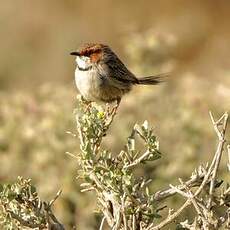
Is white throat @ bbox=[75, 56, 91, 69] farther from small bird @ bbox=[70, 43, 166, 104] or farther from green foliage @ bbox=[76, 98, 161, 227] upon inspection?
green foliage @ bbox=[76, 98, 161, 227]

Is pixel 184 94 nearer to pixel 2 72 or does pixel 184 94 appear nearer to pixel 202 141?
pixel 202 141

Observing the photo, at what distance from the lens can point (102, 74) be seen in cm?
585

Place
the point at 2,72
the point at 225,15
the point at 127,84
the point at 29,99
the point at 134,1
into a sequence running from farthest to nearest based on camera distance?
the point at 134,1
the point at 225,15
the point at 2,72
the point at 29,99
the point at 127,84

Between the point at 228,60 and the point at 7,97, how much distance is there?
16.4ft

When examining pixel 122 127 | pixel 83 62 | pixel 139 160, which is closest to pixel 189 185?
pixel 139 160

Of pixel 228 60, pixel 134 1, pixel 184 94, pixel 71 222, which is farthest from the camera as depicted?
pixel 134 1

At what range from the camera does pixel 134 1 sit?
18.3 m

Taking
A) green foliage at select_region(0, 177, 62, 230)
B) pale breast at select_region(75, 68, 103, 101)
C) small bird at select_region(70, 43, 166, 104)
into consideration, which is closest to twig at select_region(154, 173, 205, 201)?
green foliage at select_region(0, 177, 62, 230)

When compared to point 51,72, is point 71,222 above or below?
below

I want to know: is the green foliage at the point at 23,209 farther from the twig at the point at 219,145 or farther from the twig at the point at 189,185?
the twig at the point at 219,145

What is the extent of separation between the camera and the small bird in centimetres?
555

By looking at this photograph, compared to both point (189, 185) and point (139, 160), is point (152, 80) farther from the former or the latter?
point (189, 185)

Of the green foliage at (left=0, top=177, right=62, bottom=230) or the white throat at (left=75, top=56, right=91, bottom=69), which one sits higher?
the white throat at (left=75, top=56, right=91, bottom=69)

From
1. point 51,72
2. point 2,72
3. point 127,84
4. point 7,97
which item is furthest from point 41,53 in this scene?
point 127,84
